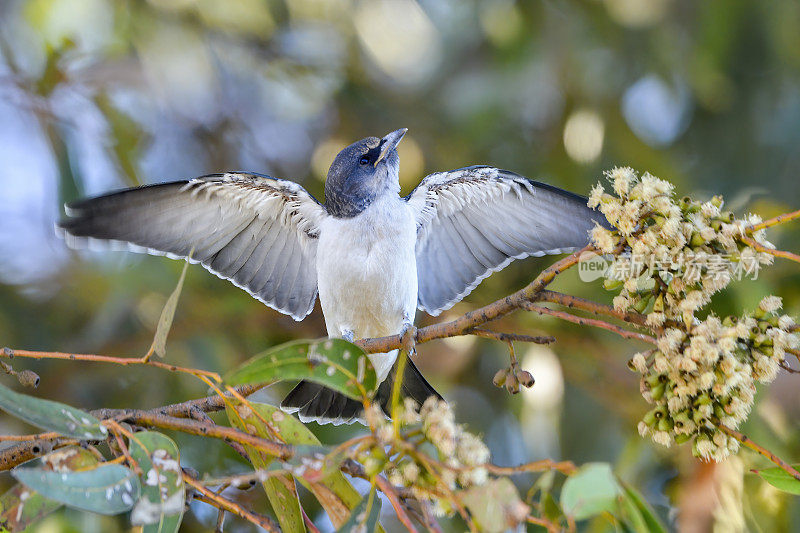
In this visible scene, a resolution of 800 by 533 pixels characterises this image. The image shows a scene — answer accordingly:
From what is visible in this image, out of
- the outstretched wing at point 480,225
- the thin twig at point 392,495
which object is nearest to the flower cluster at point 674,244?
the thin twig at point 392,495

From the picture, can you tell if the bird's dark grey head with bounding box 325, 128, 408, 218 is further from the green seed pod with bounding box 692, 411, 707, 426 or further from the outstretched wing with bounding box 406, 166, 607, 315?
the green seed pod with bounding box 692, 411, 707, 426

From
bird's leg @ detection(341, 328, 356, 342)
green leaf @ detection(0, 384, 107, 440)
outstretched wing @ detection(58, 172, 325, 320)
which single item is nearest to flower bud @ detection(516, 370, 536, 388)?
green leaf @ detection(0, 384, 107, 440)

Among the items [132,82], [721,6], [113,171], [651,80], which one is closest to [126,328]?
[113,171]

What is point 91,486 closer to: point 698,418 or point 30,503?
point 30,503

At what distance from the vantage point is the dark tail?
2727 mm

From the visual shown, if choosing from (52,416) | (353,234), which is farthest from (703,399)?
(353,234)

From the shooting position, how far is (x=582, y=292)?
381 cm

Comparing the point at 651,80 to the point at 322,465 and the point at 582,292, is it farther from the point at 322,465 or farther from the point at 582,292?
the point at 322,465

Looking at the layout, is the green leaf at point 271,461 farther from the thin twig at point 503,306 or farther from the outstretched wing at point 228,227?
the outstretched wing at point 228,227

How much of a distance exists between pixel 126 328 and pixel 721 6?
3568 millimetres

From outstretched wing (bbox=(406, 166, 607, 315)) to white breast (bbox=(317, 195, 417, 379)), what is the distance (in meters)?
0.22

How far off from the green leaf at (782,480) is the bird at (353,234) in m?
1.17

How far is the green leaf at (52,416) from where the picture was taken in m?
1.37

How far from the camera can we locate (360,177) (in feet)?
9.71
